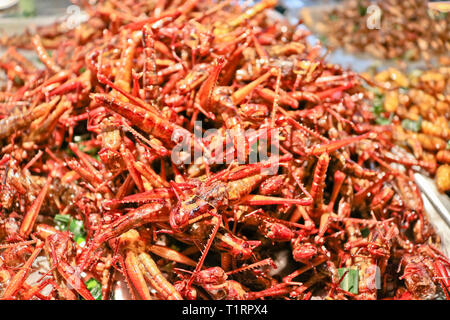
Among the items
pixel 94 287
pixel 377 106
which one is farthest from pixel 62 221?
pixel 377 106

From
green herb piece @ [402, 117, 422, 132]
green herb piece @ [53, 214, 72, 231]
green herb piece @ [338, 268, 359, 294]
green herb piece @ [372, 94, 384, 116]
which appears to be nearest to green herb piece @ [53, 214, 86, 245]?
green herb piece @ [53, 214, 72, 231]

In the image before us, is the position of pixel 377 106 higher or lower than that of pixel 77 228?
higher

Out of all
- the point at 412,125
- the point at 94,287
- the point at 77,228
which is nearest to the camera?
the point at 94,287

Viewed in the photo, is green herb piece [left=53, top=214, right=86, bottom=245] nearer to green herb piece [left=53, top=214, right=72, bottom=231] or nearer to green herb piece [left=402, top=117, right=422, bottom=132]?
green herb piece [left=53, top=214, right=72, bottom=231]

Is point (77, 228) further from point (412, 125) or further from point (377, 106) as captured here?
point (412, 125)

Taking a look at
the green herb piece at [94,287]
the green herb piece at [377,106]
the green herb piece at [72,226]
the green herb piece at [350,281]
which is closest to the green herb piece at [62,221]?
the green herb piece at [72,226]

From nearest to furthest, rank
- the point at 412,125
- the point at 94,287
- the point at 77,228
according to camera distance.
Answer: the point at 94,287
the point at 77,228
the point at 412,125
